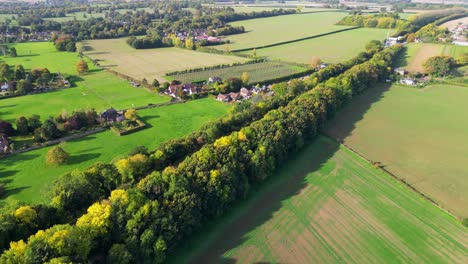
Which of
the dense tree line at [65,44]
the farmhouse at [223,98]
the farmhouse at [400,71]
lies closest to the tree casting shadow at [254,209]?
the farmhouse at [223,98]

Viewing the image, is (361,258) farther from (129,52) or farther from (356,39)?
(356,39)

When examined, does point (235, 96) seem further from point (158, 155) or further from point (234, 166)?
point (234, 166)

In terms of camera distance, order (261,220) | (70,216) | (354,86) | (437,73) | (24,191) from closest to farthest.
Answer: (70,216), (261,220), (24,191), (354,86), (437,73)

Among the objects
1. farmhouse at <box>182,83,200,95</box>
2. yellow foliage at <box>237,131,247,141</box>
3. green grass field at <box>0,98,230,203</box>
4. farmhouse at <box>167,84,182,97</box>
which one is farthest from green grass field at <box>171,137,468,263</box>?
farmhouse at <box>167,84,182,97</box>

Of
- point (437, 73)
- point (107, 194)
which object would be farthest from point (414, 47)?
point (107, 194)

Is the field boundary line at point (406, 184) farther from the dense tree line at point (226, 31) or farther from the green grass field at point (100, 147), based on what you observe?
the dense tree line at point (226, 31)

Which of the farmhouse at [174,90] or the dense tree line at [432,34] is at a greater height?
the dense tree line at [432,34]
